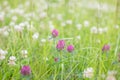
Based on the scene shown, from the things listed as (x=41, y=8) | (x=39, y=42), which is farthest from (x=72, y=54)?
(x=41, y=8)

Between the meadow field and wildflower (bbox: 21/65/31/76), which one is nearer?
wildflower (bbox: 21/65/31/76)

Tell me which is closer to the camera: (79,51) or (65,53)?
(65,53)

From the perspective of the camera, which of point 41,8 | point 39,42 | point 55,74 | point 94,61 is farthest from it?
point 41,8

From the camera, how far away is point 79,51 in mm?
2355

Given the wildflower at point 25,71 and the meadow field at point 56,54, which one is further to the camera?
the meadow field at point 56,54

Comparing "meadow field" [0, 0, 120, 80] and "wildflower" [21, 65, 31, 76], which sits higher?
"wildflower" [21, 65, 31, 76]

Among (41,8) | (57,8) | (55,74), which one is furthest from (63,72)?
(57,8)

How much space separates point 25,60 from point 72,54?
1.05 ft

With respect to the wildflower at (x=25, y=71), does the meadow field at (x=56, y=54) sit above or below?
below

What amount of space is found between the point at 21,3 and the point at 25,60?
248cm

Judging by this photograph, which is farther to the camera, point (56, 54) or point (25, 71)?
point (56, 54)

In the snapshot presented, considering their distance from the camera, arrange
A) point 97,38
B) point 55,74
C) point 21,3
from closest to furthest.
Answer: point 55,74 < point 97,38 < point 21,3

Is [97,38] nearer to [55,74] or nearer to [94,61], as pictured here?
[94,61]

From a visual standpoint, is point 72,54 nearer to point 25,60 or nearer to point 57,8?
point 25,60
